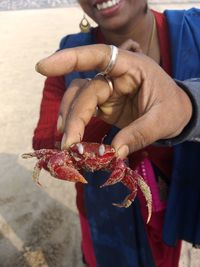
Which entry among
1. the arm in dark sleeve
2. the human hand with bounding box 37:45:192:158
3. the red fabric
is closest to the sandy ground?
the red fabric

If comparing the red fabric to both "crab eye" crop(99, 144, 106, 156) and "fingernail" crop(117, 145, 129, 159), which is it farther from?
"fingernail" crop(117, 145, 129, 159)

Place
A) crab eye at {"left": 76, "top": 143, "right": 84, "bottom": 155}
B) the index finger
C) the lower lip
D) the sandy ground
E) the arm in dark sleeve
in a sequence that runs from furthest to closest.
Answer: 1. the sandy ground
2. the arm in dark sleeve
3. the lower lip
4. crab eye at {"left": 76, "top": 143, "right": 84, "bottom": 155}
5. the index finger

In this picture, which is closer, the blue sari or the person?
the person

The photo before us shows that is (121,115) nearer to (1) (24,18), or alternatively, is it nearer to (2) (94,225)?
(2) (94,225)

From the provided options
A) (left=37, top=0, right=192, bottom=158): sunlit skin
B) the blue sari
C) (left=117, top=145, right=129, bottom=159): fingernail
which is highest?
(left=37, top=0, right=192, bottom=158): sunlit skin

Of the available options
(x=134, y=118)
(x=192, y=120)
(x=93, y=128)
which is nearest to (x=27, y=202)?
(x=93, y=128)
